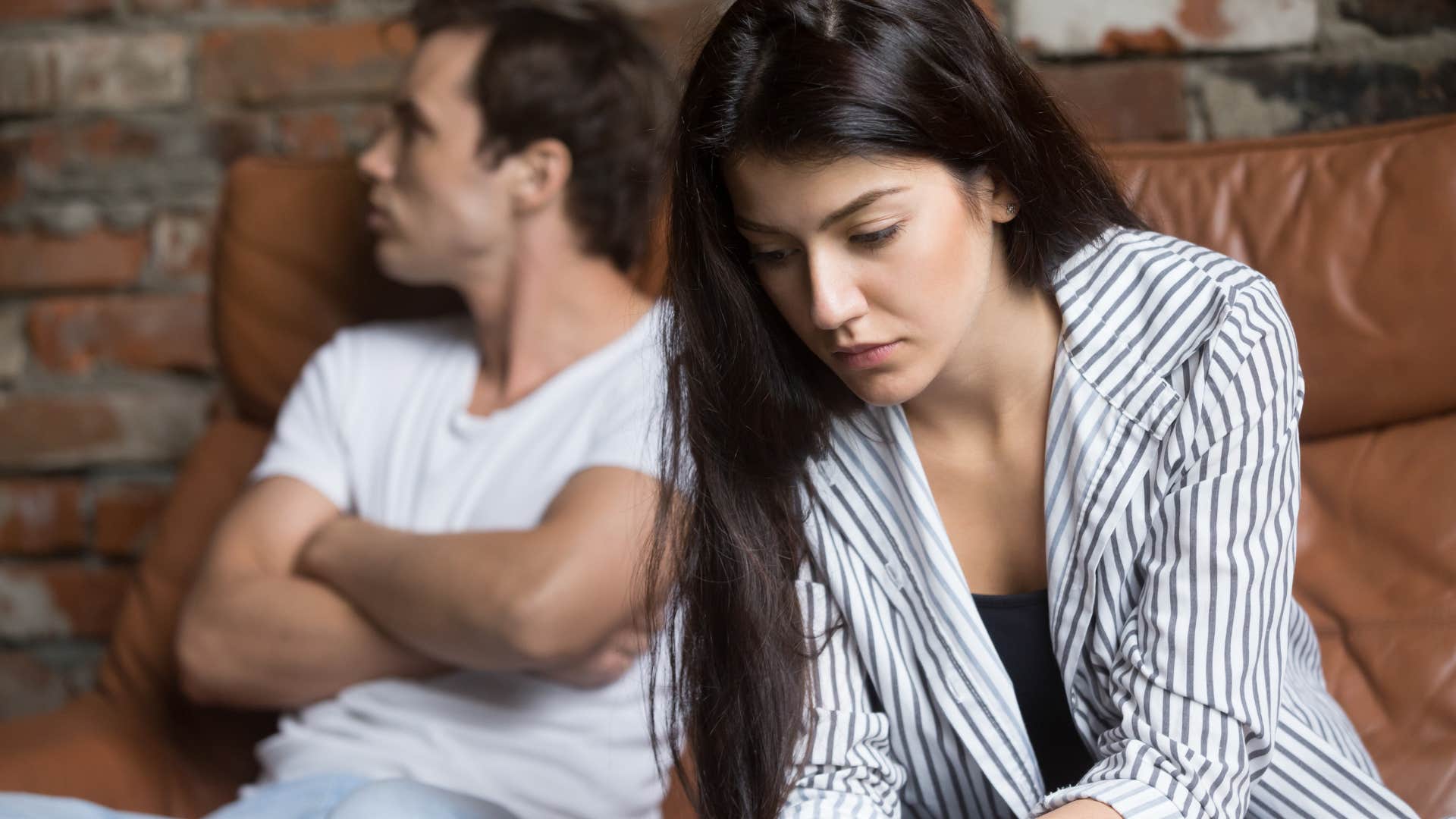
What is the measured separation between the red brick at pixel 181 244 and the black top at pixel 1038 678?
151 cm

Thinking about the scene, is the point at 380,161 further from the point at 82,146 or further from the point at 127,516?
the point at 127,516

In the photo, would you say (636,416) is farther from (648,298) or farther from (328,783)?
(328,783)

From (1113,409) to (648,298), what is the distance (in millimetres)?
704

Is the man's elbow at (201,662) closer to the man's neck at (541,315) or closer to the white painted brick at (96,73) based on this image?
the man's neck at (541,315)

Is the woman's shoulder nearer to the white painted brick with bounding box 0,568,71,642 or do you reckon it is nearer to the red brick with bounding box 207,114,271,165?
the red brick with bounding box 207,114,271,165

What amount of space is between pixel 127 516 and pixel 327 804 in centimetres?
107

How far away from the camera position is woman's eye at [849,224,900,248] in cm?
85

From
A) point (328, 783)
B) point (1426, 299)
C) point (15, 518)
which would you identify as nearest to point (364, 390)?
point (328, 783)

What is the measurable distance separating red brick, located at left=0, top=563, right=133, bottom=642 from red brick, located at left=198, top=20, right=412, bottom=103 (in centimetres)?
81

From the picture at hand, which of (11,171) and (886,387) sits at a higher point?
(886,387)

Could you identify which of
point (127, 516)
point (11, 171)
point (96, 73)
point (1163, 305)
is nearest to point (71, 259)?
point (11, 171)

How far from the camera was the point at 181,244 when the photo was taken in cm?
201

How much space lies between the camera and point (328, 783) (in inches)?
48.5

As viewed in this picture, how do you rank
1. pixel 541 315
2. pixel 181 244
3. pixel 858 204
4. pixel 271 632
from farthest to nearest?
pixel 181 244, pixel 541 315, pixel 271 632, pixel 858 204
